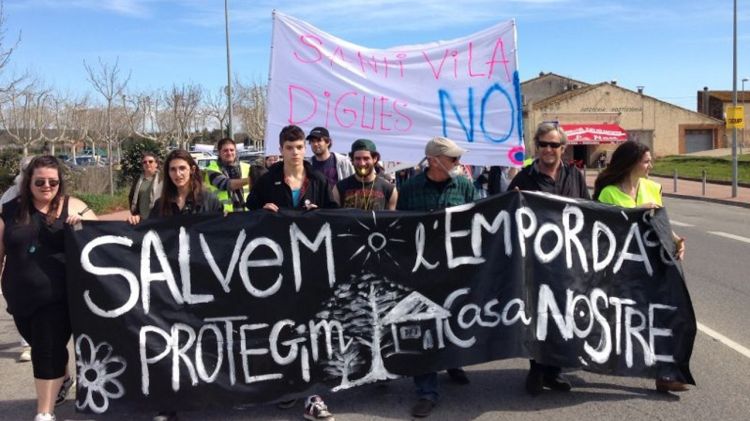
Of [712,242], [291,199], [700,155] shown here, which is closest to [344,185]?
[291,199]

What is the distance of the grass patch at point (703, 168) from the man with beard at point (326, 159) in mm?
24960

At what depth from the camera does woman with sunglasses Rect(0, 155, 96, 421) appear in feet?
12.8

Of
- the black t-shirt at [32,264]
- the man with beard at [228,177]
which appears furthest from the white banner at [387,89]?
the black t-shirt at [32,264]

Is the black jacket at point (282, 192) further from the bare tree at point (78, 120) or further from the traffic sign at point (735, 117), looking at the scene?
the bare tree at point (78, 120)

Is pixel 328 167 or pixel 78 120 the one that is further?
pixel 78 120

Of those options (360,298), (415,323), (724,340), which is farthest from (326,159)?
(724,340)

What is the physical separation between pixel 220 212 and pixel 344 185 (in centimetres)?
100

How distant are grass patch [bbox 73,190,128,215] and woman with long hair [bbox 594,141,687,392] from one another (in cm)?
1565

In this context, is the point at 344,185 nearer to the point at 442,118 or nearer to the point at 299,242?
the point at 299,242

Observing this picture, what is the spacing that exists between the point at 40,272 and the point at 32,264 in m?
0.06

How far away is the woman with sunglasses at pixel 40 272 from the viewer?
3896mm

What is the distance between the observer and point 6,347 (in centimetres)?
584

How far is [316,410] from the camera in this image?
4.04m

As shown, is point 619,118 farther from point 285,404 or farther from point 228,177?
point 285,404
